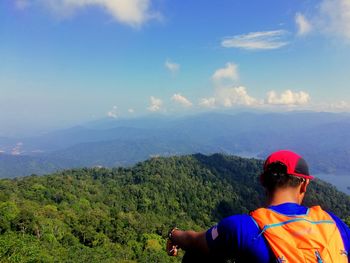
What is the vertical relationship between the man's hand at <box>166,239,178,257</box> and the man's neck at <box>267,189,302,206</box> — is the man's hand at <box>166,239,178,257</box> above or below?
below

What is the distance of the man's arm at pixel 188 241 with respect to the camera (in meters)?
2.69

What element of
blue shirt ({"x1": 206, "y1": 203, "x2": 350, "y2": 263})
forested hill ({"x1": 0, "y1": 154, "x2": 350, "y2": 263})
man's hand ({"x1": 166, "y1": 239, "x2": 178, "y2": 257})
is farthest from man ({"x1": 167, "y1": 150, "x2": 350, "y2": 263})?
forested hill ({"x1": 0, "y1": 154, "x2": 350, "y2": 263})

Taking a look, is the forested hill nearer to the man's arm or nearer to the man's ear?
the man's ear

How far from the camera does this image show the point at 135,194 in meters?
96.3

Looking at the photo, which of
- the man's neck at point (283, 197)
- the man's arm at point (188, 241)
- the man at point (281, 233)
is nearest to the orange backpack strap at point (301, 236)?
the man at point (281, 233)

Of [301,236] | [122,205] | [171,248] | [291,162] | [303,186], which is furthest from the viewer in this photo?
[122,205]

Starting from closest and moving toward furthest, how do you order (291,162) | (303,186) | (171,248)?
(291,162) → (303,186) → (171,248)

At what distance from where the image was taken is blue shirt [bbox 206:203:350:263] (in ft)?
8.09

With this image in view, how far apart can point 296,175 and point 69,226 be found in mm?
56672

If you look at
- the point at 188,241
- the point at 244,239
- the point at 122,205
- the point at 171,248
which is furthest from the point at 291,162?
the point at 122,205

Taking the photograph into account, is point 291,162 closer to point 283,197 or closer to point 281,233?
point 283,197

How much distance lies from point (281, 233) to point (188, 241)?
2.60 ft

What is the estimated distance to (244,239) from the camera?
2.49 m

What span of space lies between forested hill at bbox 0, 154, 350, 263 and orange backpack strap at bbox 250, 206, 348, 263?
0.63m
